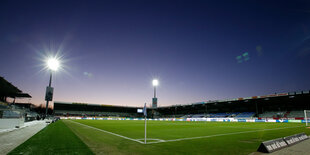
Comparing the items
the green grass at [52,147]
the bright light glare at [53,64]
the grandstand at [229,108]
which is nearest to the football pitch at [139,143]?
the green grass at [52,147]

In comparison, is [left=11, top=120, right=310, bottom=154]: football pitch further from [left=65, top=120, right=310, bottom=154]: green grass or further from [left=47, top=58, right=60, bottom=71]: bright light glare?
[left=47, top=58, right=60, bottom=71]: bright light glare

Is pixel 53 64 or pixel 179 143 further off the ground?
pixel 53 64

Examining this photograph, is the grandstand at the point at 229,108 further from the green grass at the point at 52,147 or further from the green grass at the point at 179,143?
the green grass at the point at 52,147

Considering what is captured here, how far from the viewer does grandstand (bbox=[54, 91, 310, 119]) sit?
Result: 182 feet

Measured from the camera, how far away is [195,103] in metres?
79.4

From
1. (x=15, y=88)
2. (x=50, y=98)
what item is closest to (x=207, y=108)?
(x=50, y=98)

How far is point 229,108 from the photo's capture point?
8156cm

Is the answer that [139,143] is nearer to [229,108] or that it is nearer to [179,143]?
[179,143]

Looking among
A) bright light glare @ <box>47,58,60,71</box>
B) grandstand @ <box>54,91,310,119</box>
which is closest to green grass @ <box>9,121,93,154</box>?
→ bright light glare @ <box>47,58,60,71</box>

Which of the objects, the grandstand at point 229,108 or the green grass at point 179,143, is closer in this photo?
the green grass at point 179,143

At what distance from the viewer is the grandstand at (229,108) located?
55338 millimetres

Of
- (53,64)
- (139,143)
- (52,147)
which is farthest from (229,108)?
(52,147)

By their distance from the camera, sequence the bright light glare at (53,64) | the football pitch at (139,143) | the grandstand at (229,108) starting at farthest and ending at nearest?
the grandstand at (229,108), the bright light glare at (53,64), the football pitch at (139,143)

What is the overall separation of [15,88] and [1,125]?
48392mm
